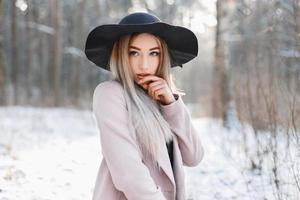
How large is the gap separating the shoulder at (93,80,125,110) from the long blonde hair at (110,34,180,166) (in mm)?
37

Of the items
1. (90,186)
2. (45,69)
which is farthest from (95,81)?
(90,186)

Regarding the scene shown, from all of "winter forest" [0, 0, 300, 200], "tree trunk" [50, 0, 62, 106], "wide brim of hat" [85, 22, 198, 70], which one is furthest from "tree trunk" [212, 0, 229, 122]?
"wide brim of hat" [85, 22, 198, 70]

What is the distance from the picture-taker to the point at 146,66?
2146 millimetres

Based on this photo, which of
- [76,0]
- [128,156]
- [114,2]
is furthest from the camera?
[114,2]

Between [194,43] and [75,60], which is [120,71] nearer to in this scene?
[194,43]

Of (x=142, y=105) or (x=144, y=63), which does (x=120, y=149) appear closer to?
(x=142, y=105)

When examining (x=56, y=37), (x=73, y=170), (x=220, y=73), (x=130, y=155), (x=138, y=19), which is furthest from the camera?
(x=56, y=37)

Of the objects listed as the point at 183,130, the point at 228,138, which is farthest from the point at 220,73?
the point at 183,130

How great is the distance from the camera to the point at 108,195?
2.06 meters

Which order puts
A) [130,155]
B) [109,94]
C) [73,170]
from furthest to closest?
[73,170] < [109,94] < [130,155]

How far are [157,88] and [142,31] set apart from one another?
0.27 meters

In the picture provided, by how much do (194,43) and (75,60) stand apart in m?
24.3

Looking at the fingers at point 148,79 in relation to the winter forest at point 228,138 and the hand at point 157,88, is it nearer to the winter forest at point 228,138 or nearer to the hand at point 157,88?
the hand at point 157,88

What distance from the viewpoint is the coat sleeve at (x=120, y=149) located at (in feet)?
6.20
